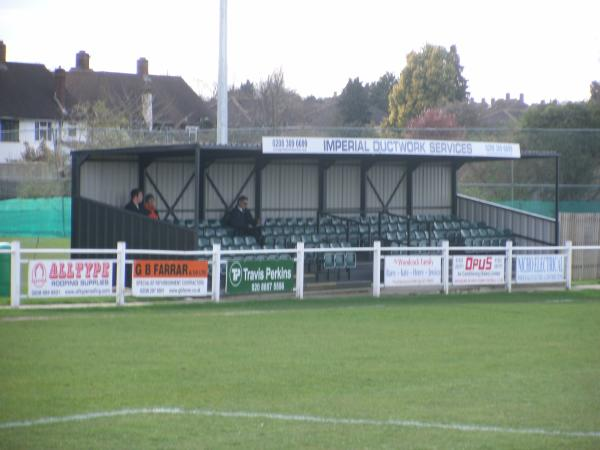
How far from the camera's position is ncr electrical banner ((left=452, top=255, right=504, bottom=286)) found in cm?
2431

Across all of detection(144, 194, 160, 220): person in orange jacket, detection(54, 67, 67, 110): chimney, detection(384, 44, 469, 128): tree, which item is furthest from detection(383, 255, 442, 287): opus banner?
detection(384, 44, 469, 128): tree

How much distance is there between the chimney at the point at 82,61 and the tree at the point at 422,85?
2046 centimetres

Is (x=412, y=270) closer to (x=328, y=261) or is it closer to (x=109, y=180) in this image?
(x=328, y=261)

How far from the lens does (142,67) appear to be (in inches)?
2758

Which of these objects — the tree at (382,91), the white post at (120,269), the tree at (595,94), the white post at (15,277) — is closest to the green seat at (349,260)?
the white post at (120,269)

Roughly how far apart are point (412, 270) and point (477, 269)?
1896 mm

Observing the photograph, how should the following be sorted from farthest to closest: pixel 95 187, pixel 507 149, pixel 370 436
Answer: pixel 507 149, pixel 95 187, pixel 370 436

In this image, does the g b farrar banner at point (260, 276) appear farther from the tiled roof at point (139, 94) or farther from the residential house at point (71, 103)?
the tiled roof at point (139, 94)

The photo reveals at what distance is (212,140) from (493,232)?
1332 cm

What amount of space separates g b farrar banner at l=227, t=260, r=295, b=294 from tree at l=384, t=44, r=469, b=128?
46982 mm

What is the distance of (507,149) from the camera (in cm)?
2775

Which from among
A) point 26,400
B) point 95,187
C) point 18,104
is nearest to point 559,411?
point 26,400

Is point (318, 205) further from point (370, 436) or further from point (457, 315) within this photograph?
point (370, 436)

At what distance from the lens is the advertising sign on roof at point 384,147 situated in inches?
958
